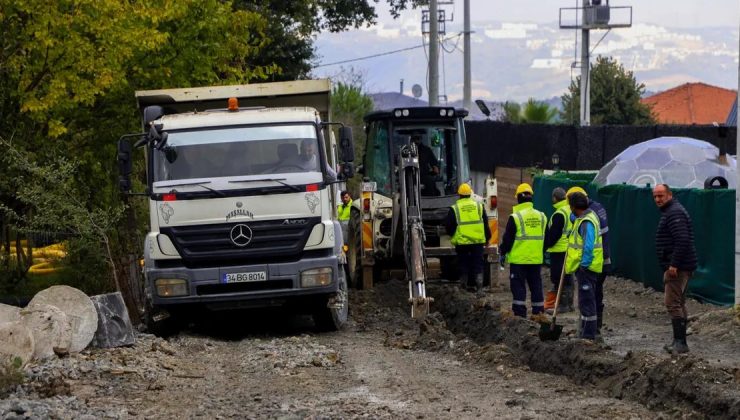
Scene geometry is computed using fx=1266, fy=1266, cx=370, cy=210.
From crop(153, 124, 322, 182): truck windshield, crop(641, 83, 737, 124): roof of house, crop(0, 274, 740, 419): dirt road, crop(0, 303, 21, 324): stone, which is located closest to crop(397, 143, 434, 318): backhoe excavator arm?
crop(0, 274, 740, 419): dirt road

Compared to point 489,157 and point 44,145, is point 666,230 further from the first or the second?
point 489,157

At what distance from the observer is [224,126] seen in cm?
1533

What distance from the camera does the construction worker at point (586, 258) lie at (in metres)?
13.9

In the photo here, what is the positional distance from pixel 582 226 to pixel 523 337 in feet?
4.59

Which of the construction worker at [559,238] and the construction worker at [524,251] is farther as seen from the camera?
the construction worker at [559,238]

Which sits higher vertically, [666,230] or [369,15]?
[369,15]

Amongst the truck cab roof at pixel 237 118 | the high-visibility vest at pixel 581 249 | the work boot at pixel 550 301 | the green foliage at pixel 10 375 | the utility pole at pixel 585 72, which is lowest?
the work boot at pixel 550 301

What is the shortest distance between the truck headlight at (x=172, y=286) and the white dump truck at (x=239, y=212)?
0.01 meters

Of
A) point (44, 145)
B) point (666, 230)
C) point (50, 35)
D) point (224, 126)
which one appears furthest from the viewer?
point (44, 145)

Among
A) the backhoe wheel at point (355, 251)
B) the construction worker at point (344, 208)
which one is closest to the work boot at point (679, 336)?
the backhoe wheel at point (355, 251)

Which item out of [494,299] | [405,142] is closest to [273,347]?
[494,299]

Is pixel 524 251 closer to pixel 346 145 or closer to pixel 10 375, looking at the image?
pixel 346 145

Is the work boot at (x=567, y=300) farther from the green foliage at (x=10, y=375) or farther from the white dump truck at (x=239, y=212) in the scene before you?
the green foliage at (x=10, y=375)

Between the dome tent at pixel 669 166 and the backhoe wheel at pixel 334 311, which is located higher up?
the dome tent at pixel 669 166
